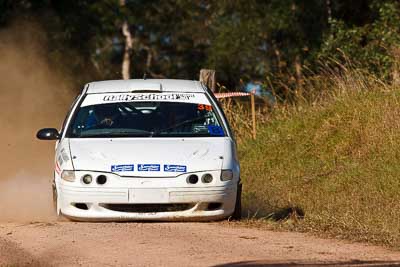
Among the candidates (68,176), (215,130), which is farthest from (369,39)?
(68,176)

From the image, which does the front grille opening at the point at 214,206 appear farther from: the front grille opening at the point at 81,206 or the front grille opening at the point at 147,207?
the front grille opening at the point at 81,206

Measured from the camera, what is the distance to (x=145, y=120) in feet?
40.8

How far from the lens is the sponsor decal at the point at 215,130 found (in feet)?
40.3

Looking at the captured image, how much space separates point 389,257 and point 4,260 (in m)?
3.01

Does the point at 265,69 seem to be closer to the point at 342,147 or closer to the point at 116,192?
the point at 342,147

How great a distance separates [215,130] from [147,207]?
1.47 meters

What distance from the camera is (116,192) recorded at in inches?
439

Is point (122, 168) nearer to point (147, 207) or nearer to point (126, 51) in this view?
point (147, 207)

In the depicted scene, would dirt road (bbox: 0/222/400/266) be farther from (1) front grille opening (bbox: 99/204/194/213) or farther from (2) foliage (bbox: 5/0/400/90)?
(2) foliage (bbox: 5/0/400/90)

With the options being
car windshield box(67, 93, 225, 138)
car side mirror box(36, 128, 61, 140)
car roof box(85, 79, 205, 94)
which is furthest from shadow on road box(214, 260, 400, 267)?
car roof box(85, 79, 205, 94)

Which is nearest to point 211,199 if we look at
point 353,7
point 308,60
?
point 308,60

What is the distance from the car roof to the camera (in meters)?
12.9

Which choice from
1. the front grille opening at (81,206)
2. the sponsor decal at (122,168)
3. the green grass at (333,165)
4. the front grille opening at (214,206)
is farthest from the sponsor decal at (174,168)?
the green grass at (333,165)

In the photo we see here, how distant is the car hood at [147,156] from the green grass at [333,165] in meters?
1.11
